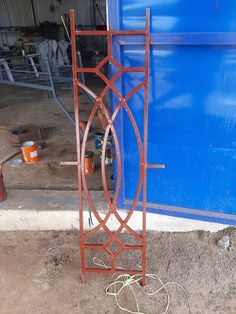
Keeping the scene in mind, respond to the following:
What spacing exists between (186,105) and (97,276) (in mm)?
1413

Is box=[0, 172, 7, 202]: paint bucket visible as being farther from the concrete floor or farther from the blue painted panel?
the blue painted panel

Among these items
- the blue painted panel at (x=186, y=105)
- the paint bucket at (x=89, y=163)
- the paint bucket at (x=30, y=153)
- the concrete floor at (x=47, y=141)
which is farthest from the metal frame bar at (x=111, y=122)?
the paint bucket at (x=30, y=153)

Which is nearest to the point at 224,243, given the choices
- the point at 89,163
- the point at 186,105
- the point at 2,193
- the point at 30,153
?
the point at 186,105

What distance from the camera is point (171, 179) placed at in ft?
7.98

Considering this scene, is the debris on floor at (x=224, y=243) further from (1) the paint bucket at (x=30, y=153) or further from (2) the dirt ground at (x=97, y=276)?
(1) the paint bucket at (x=30, y=153)

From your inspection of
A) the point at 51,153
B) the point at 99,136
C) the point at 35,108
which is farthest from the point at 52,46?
the point at 99,136

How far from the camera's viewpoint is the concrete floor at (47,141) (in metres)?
3.27

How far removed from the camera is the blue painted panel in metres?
1.90

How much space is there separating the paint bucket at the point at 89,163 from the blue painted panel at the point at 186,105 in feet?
2.64

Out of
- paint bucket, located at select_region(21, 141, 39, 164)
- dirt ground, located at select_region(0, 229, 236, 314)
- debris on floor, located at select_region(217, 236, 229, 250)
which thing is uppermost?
paint bucket, located at select_region(21, 141, 39, 164)

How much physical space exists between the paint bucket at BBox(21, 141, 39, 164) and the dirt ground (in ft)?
3.65

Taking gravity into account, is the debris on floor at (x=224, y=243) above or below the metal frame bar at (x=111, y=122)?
below

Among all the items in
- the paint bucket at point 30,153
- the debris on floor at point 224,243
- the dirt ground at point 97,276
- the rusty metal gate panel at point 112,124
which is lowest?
the dirt ground at point 97,276

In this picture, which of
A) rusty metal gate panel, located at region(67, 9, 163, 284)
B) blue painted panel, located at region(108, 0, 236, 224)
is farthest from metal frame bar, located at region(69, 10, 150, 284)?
blue painted panel, located at region(108, 0, 236, 224)
